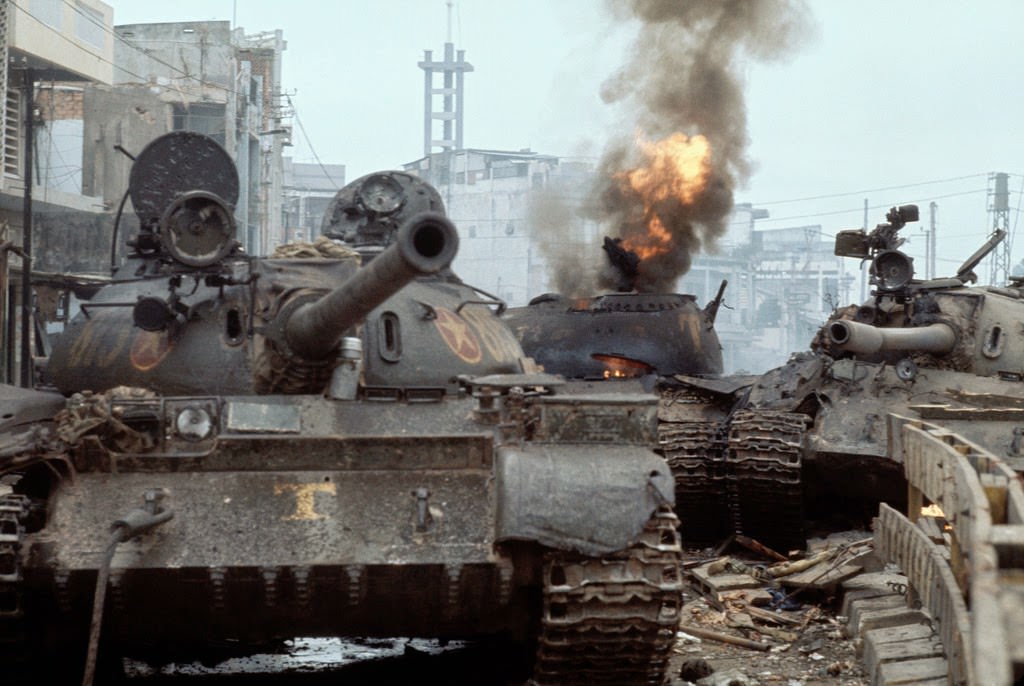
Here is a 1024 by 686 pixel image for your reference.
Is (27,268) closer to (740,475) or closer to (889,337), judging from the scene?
(740,475)

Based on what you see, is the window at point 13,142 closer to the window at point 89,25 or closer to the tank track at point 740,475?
the window at point 89,25

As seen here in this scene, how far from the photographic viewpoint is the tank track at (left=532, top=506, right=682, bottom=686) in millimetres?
7148

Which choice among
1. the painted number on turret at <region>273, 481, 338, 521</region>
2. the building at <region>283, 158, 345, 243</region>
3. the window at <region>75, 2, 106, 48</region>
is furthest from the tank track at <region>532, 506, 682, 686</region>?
the building at <region>283, 158, 345, 243</region>

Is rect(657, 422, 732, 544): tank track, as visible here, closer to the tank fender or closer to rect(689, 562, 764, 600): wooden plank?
rect(689, 562, 764, 600): wooden plank

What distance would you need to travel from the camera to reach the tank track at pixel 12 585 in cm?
702

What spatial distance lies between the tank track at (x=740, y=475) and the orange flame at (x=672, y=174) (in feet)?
23.4

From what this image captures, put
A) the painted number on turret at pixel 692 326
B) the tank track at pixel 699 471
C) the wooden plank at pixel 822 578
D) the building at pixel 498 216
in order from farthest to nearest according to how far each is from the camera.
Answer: the building at pixel 498 216, the painted number on turret at pixel 692 326, the tank track at pixel 699 471, the wooden plank at pixel 822 578

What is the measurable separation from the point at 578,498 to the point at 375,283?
1.49 meters

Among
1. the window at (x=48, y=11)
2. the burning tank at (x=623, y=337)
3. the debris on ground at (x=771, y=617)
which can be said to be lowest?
the debris on ground at (x=771, y=617)

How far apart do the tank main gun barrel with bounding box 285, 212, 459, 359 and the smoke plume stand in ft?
41.0

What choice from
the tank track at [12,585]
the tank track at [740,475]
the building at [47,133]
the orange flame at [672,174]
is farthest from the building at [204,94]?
the tank track at [12,585]

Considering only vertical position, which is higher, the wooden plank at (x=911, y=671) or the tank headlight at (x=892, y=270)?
the tank headlight at (x=892, y=270)

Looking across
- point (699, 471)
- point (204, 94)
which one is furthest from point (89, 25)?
point (699, 471)

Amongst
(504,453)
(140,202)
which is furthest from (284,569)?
(140,202)
